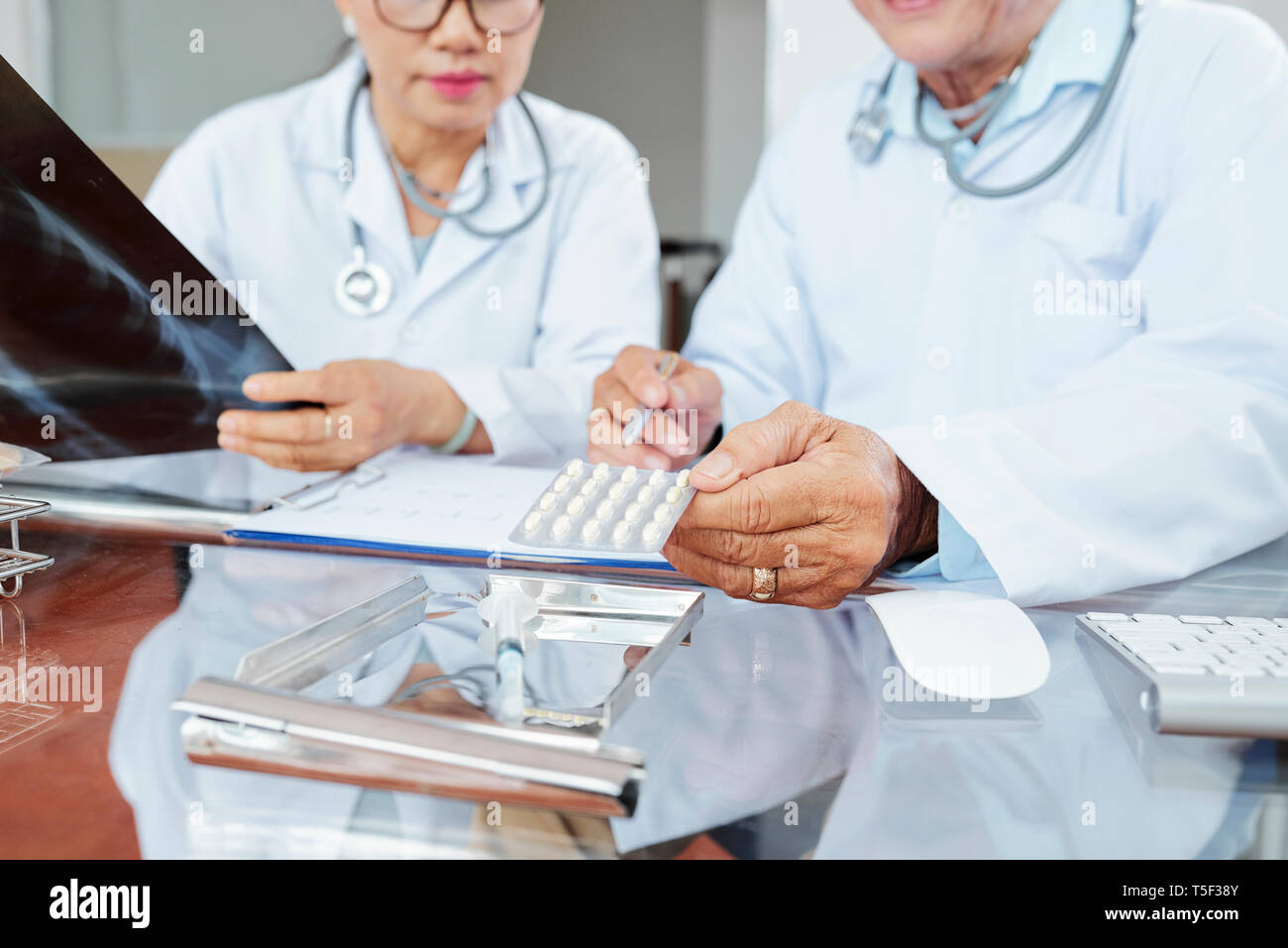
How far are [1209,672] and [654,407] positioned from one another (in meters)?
0.46

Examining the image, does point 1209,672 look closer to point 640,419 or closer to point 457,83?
point 640,419

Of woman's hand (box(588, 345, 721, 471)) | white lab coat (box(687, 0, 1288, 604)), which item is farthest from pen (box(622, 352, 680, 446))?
white lab coat (box(687, 0, 1288, 604))

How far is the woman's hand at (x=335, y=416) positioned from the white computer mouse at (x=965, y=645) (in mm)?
490

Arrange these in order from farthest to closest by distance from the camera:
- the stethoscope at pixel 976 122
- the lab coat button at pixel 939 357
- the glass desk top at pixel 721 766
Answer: the lab coat button at pixel 939 357 → the stethoscope at pixel 976 122 → the glass desk top at pixel 721 766

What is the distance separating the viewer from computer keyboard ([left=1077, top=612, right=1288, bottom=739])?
384mm

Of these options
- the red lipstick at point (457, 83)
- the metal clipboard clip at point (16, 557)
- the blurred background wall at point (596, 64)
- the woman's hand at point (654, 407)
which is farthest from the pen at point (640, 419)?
the blurred background wall at point (596, 64)

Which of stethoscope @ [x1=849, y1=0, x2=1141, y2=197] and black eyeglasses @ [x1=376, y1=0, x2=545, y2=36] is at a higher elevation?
black eyeglasses @ [x1=376, y1=0, x2=545, y2=36]

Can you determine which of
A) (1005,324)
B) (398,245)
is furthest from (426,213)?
(1005,324)

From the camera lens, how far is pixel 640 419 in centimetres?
78

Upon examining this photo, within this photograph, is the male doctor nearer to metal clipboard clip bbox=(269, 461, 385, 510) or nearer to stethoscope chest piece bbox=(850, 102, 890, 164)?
stethoscope chest piece bbox=(850, 102, 890, 164)

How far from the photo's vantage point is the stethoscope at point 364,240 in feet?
3.89

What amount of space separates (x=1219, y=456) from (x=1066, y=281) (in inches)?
14.2

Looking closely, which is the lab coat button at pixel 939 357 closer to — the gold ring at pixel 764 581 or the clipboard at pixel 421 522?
the clipboard at pixel 421 522

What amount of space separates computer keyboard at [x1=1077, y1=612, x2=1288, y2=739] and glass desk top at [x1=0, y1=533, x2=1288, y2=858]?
1 centimetres
